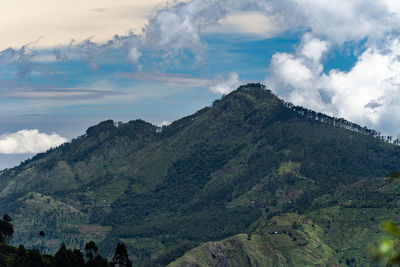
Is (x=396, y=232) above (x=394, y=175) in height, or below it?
below

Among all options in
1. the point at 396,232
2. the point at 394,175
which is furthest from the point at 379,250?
the point at 394,175

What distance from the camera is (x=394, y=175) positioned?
13617mm

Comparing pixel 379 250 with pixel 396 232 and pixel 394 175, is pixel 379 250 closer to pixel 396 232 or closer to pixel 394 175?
pixel 396 232

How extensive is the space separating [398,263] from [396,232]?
2.62 feet

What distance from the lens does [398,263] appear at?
1291 cm

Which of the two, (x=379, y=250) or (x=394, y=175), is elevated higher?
(x=394, y=175)

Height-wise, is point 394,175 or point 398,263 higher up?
point 394,175

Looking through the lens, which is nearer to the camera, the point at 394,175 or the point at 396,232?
the point at 396,232

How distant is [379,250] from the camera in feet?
40.3

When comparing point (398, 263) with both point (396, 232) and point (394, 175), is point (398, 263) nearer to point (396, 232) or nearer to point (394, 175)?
point (396, 232)

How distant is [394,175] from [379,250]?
212 cm

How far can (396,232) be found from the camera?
12.6 metres

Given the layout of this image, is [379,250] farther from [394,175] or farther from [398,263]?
[394,175]
